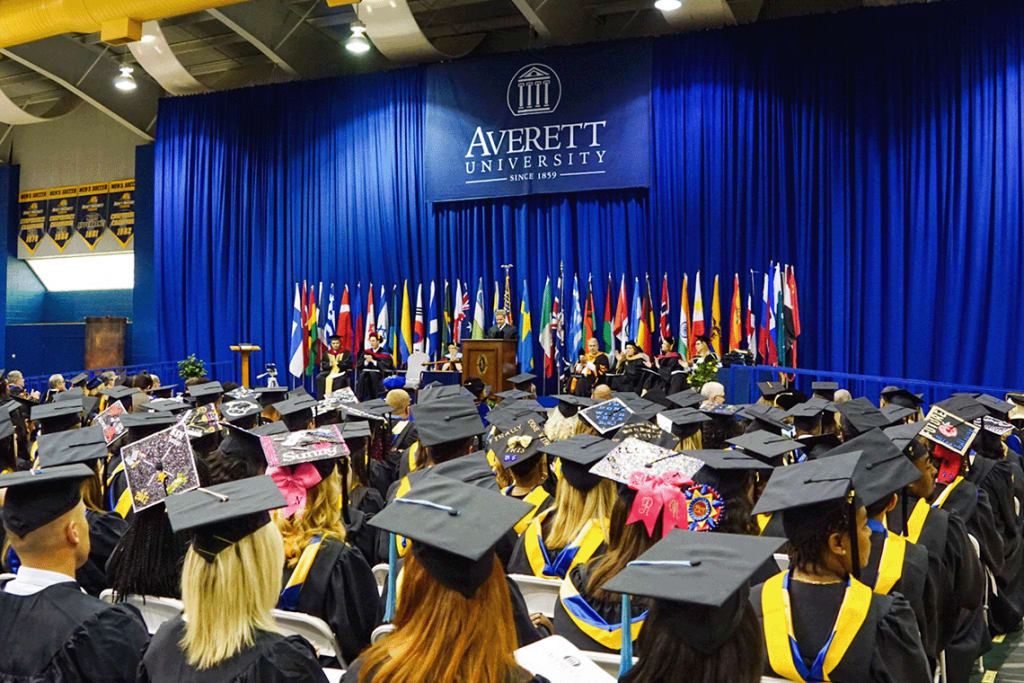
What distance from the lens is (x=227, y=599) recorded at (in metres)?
1.91

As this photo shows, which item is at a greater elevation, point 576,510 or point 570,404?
point 570,404

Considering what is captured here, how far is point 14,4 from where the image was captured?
1218 cm

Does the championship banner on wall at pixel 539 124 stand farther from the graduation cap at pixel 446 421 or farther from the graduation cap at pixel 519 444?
the graduation cap at pixel 519 444

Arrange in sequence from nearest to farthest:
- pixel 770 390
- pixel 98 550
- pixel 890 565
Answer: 1. pixel 890 565
2. pixel 98 550
3. pixel 770 390

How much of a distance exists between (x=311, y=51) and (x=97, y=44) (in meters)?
4.12

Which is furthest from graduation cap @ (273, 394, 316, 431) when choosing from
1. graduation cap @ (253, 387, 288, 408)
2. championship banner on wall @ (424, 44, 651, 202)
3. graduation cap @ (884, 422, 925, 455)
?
championship banner on wall @ (424, 44, 651, 202)

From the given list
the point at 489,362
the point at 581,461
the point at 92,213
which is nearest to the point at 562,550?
the point at 581,461

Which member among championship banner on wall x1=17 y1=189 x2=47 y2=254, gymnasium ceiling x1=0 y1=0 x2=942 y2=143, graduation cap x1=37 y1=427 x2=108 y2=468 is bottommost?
graduation cap x1=37 y1=427 x2=108 y2=468

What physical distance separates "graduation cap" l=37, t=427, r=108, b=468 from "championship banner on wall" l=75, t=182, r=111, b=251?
17347mm

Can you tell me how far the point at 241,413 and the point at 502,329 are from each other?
28.8ft

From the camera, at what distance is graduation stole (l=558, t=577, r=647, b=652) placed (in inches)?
100

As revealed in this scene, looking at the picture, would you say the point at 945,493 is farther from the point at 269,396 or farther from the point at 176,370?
the point at 176,370

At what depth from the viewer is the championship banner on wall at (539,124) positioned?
14.3 meters

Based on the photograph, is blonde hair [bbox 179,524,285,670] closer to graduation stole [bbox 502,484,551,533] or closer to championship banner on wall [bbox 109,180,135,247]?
graduation stole [bbox 502,484,551,533]
